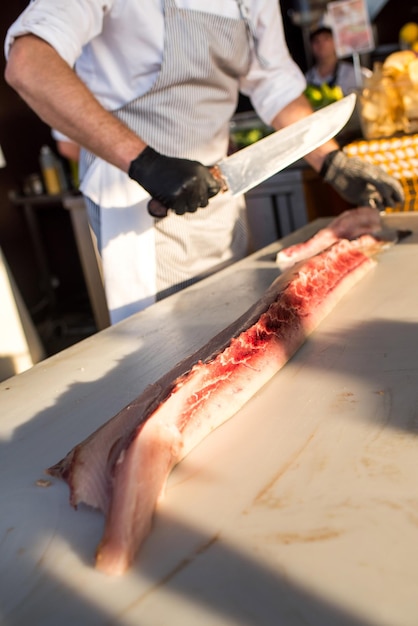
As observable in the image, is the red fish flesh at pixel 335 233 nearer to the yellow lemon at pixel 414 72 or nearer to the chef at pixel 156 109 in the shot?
the chef at pixel 156 109

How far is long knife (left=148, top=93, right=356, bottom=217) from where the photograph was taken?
192cm

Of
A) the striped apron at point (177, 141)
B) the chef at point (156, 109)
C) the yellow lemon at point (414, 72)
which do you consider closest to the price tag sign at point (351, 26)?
the yellow lemon at point (414, 72)

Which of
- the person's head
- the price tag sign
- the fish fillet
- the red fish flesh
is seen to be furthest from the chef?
the person's head

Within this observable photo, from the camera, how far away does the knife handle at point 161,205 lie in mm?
1901

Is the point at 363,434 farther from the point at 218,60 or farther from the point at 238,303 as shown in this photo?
the point at 218,60

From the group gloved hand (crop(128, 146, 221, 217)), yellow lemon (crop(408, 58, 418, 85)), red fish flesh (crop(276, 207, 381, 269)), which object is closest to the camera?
gloved hand (crop(128, 146, 221, 217))

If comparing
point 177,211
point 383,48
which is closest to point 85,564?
point 177,211

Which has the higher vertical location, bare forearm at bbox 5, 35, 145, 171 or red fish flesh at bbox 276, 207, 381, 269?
bare forearm at bbox 5, 35, 145, 171

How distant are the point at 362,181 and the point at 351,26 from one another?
5.42 ft

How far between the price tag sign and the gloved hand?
221cm

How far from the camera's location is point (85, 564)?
858 mm

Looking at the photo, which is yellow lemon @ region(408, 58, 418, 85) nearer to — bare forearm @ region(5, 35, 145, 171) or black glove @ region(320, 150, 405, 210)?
black glove @ region(320, 150, 405, 210)

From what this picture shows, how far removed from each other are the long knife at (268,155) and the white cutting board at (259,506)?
2.03 ft

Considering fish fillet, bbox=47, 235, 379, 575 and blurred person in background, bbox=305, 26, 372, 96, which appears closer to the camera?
fish fillet, bbox=47, 235, 379, 575
